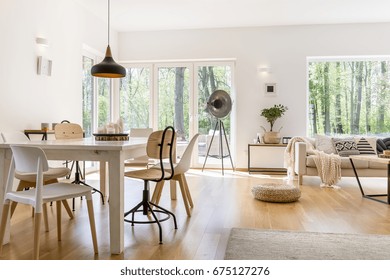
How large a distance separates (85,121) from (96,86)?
792 mm

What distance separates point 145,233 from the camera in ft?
9.13

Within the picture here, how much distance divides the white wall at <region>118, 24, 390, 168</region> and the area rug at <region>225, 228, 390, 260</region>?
431cm

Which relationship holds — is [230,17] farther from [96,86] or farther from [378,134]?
[378,134]

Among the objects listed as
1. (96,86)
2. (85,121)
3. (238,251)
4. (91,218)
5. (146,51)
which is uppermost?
(146,51)

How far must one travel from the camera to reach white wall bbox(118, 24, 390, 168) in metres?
6.66

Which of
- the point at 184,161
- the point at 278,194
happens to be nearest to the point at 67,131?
the point at 184,161

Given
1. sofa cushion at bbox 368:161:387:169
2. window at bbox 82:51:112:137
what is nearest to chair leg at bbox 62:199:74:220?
window at bbox 82:51:112:137

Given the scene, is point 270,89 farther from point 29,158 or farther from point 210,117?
point 29,158

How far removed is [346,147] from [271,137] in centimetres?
139

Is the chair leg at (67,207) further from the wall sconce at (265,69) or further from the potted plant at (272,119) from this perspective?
the wall sconce at (265,69)

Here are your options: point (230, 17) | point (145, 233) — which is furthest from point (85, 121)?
point (145, 233)

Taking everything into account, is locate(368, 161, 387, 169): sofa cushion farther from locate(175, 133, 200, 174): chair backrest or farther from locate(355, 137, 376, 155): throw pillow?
locate(175, 133, 200, 174): chair backrest

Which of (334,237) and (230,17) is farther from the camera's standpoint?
(230,17)
